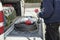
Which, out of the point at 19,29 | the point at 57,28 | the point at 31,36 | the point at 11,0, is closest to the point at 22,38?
the point at 31,36

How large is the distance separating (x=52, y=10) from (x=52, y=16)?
0.12 m

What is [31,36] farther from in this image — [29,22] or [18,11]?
[18,11]

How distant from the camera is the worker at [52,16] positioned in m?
2.91

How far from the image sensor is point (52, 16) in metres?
2.99

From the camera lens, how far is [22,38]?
245 centimetres

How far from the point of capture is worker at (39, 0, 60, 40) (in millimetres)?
2910

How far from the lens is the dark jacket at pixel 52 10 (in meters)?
2.90

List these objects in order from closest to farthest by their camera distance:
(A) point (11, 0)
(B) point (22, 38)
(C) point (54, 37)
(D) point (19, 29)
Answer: (B) point (22, 38) < (D) point (19, 29) < (C) point (54, 37) < (A) point (11, 0)

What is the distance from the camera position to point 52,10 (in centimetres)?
291

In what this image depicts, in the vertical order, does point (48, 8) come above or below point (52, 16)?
above

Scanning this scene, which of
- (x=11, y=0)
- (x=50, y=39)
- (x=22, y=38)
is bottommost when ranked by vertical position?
(x=50, y=39)

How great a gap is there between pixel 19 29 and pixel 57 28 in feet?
1.96

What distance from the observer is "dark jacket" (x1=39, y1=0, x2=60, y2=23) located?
2900 millimetres

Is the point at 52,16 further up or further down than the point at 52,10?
further down
